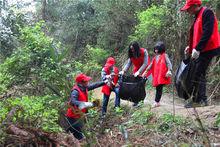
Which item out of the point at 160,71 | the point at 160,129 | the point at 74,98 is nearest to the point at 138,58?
the point at 160,71

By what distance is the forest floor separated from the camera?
440 centimetres

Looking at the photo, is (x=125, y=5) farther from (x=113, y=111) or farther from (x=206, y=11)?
(x=206, y=11)

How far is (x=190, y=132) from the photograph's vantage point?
5559mm

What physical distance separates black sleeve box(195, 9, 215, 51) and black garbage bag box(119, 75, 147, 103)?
2.44 metres

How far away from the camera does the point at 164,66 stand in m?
8.56

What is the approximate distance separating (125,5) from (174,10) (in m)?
5.13

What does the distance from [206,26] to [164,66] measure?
91.7 inches

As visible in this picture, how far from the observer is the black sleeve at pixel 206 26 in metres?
6.32

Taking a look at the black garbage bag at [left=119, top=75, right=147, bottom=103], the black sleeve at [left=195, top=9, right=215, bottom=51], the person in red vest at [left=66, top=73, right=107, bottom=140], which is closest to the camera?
the black sleeve at [left=195, top=9, right=215, bottom=51]

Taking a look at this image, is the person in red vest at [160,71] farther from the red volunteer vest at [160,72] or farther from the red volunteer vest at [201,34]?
the red volunteer vest at [201,34]

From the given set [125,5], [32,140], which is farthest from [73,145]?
[125,5]

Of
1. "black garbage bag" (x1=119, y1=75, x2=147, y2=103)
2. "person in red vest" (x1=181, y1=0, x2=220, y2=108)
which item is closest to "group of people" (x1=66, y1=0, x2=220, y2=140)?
"person in red vest" (x1=181, y1=0, x2=220, y2=108)

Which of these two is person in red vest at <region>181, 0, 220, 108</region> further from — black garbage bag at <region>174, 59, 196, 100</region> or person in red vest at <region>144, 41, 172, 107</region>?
person in red vest at <region>144, 41, 172, 107</region>

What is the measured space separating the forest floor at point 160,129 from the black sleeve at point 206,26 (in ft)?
3.71
